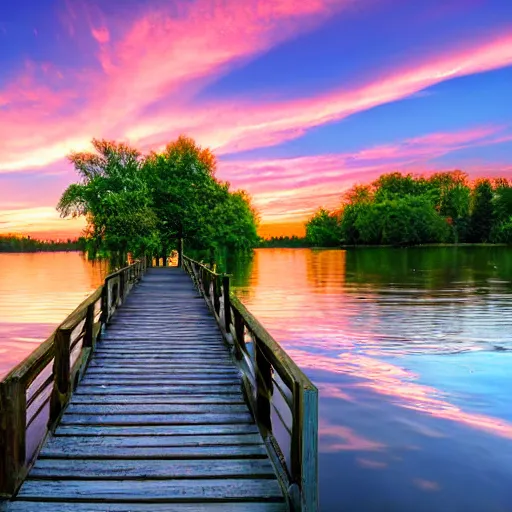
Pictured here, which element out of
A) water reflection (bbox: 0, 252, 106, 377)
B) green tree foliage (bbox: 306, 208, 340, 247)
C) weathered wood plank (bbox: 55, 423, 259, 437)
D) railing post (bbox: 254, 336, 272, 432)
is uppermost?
green tree foliage (bbox: 306, 208, 340, 247)

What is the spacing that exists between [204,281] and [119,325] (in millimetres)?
5733

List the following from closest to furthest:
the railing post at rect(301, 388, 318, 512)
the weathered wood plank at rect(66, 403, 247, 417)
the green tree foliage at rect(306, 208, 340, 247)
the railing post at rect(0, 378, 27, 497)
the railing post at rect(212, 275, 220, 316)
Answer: the railing post at rect(301, 388, 318, 512) → the railing post at rect(0, 378, 27, 497) → the weathered wood plank at rect(66, 403, 247, 417) → the railing post at rect(212, 275, 220, 316) → the green tree foliage at rect(306, 208, 340, 247)

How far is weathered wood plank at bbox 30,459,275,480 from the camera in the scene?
4.52m

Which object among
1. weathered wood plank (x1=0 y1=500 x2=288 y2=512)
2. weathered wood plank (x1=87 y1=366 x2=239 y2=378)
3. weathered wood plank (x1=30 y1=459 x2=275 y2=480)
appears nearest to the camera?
weathered wood plank (x1=0 y1=500 x2=288 y2=512)

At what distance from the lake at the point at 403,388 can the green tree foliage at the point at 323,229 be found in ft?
348

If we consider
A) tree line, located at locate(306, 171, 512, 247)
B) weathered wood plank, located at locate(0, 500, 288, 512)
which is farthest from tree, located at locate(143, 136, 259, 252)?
tree line, located at locate(306, 171, 512, 247)

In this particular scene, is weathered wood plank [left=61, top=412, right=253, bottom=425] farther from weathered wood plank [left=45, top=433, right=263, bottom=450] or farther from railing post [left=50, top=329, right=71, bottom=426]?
weathered wood plank [left=45, top=433, right=263, bottom=450]

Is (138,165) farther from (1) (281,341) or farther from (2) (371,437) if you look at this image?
(2) (371,437)

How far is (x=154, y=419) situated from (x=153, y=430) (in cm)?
36

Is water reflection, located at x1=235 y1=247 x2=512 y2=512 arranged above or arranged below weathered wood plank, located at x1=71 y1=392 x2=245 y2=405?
below

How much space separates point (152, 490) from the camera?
168 inches

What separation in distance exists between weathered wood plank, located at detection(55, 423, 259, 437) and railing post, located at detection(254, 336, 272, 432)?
162 mm

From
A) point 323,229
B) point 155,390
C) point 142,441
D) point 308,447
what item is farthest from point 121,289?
point 323,229

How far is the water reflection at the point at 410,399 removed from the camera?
713 cm
